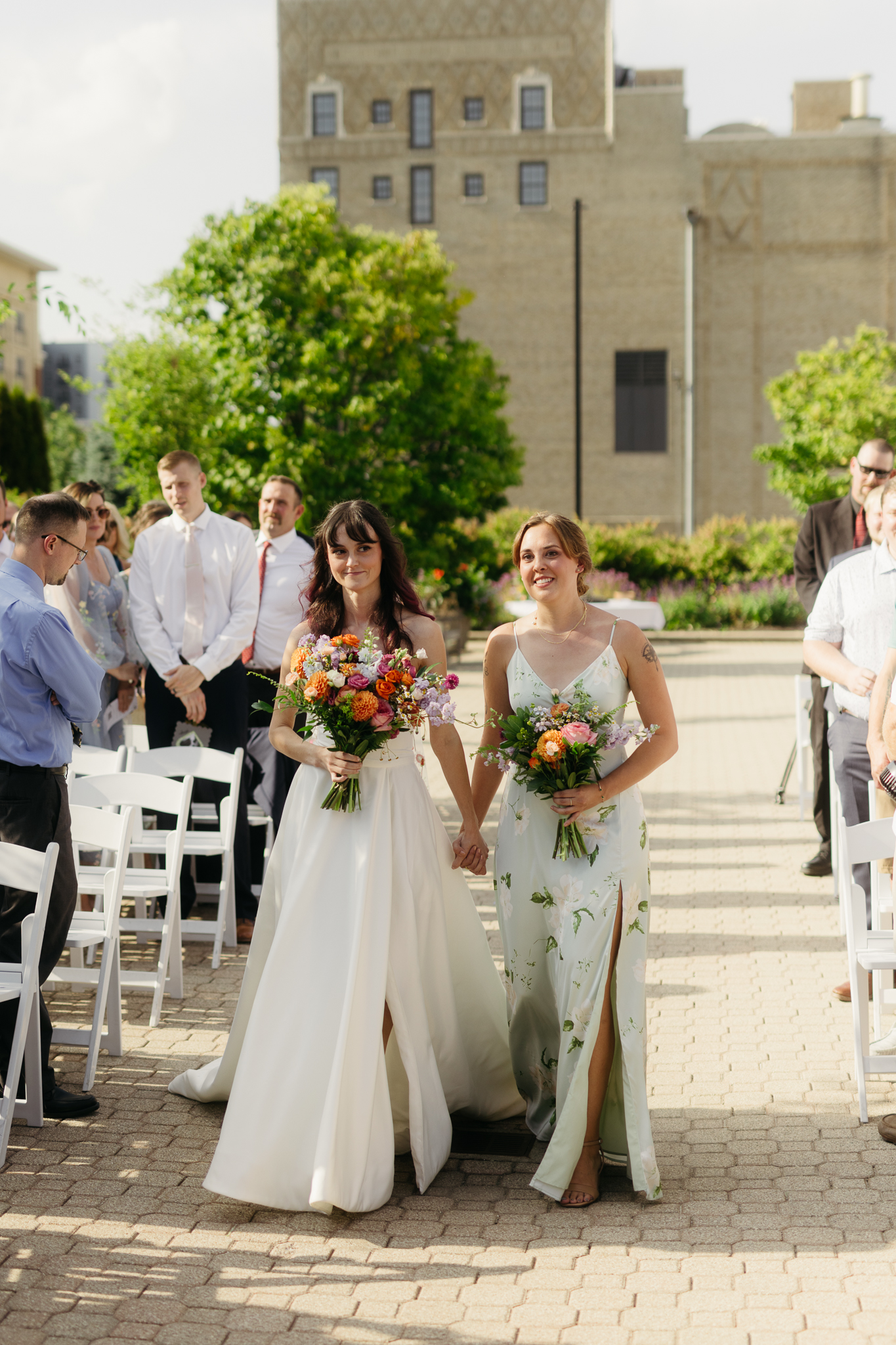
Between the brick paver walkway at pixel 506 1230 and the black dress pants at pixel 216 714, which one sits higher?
the black dress pants at pixel 216 714

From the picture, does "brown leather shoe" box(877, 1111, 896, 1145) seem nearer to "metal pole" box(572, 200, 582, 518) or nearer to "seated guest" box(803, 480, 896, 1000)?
"seated guest" box(803, 480, 896, 1000)

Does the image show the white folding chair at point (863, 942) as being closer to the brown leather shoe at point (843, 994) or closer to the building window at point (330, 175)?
the brown leather shoe at point (843, 994)

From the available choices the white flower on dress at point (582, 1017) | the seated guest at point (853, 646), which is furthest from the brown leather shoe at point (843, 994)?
the white flower on dress at point (582, 1017)

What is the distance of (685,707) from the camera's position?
19.1 m

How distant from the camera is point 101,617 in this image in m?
8.90

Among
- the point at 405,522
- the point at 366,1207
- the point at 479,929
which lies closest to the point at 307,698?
the point at 479,929

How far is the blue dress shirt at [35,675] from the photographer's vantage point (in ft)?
16.8

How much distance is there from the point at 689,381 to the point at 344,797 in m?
44.8

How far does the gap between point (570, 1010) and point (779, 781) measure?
939cm

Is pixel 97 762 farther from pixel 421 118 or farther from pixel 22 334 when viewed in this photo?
pixel 22 334

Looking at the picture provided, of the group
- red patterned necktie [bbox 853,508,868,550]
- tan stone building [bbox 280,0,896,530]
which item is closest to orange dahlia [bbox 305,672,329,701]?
red patterned necktie [bbox 853,508,868,550]

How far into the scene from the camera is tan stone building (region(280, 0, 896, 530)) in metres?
47.1

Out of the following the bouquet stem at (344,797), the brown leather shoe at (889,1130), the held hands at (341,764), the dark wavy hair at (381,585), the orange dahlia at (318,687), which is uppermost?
the dark wavy hair at (381,585)

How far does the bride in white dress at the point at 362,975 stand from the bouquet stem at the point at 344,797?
5cm
